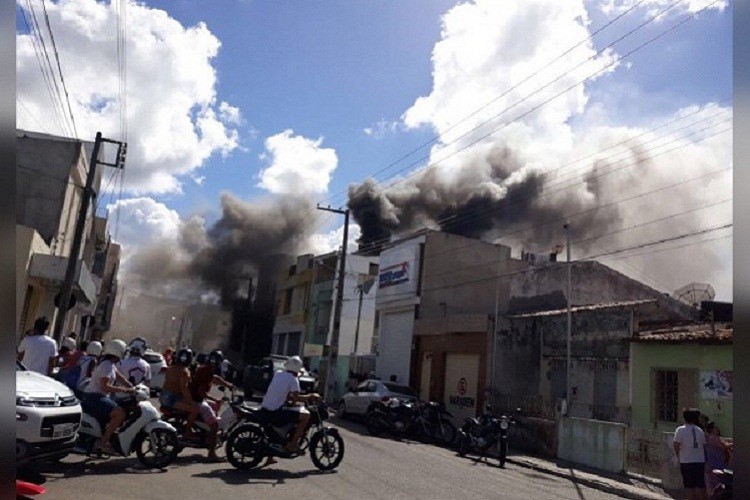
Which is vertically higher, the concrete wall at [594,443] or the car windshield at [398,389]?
A: the car windshield at [398,389]

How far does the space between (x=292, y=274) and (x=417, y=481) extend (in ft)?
131

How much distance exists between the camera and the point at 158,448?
8.41 metres

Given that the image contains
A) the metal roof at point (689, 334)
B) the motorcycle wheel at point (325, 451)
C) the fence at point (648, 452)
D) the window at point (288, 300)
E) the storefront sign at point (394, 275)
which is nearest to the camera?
the motorcycle wheel at point (325, 451)

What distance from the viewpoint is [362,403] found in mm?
20328

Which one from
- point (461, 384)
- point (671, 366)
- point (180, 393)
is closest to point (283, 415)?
point (180, 393)

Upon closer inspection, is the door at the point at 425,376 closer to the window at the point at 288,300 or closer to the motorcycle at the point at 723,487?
the motorcycle at the point at 723,487

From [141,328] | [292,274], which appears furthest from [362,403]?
[141,328]

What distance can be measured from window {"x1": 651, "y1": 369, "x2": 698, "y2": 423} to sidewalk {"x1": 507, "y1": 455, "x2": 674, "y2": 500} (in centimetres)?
255

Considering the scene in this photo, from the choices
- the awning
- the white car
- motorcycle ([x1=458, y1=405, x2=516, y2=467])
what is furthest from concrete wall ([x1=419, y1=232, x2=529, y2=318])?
the white car

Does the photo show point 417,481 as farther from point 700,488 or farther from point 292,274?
point 292,274

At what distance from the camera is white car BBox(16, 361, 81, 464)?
6.61 m

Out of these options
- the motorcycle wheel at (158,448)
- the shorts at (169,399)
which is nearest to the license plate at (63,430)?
the motorcycle wheel at (158,448)

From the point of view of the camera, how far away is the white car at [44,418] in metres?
6.61

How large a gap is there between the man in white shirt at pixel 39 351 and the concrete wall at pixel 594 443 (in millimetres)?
11213
